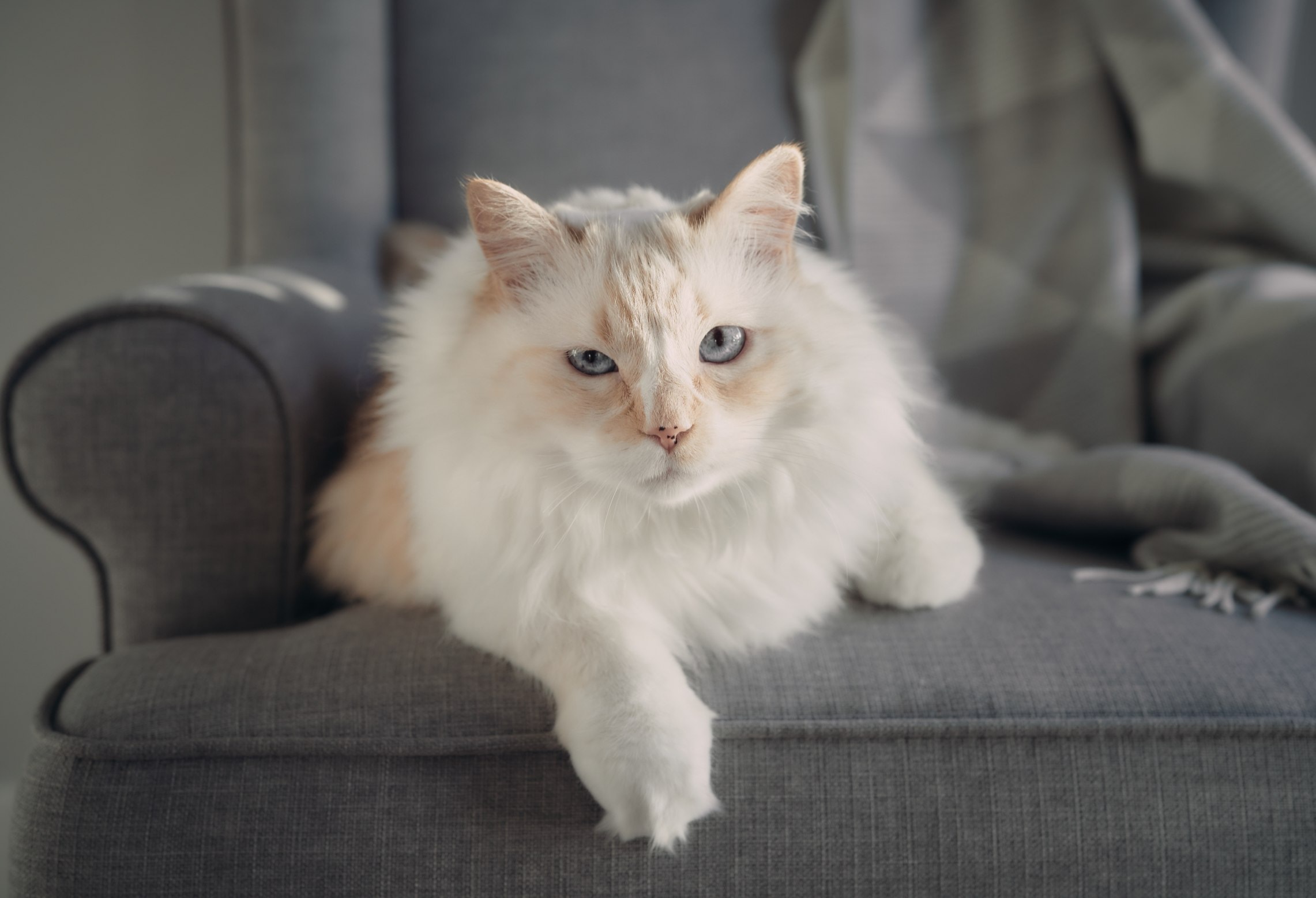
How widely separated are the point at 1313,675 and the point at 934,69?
139cm

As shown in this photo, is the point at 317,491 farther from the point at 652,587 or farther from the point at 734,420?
the point at 734,420

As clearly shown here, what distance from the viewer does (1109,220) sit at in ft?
5.51

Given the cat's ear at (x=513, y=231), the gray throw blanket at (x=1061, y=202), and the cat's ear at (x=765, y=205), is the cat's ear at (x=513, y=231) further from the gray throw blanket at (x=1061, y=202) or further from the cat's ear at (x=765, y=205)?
the gray throw blanket at (x=1061, y=202)

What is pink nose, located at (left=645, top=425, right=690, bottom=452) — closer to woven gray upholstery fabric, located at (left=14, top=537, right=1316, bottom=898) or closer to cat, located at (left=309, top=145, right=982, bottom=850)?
cat, located at (left=309, top=145, right=982, bottom=850)

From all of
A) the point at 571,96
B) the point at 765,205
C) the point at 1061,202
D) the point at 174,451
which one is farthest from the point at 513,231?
the point at 1061,202

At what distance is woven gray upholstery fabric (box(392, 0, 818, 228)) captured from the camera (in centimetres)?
172

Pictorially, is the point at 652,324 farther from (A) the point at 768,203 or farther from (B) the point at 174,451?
(B) the point at 174,451

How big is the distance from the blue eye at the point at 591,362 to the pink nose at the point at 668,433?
10cm

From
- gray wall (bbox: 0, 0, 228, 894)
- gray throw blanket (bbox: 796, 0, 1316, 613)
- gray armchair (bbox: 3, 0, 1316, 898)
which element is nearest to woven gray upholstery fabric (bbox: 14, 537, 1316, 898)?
gray armchair (bbox: 3, 0, 1316, 898)

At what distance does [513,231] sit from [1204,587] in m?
0.92

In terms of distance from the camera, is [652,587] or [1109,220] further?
[1109,220]

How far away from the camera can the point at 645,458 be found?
756 mm

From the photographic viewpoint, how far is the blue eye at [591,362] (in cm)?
82

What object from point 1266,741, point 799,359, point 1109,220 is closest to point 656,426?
point 799,359
